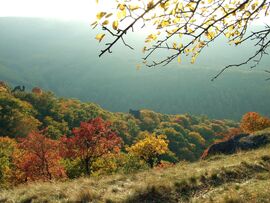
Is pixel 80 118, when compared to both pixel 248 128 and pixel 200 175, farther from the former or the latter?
pixel 200 175

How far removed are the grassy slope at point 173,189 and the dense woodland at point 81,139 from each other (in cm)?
986

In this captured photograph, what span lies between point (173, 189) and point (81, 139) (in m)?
20.9

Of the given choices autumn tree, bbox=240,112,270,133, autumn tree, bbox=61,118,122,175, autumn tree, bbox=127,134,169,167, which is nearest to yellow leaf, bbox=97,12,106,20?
autumn tree, bbox=61,118,122,175

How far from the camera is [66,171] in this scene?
134ft

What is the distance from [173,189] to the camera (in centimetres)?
1311

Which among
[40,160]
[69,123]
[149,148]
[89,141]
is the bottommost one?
[149,148]

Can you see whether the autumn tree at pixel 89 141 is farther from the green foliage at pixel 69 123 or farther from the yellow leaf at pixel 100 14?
the green foliage at pixel 69 123

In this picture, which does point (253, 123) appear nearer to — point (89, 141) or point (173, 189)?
point (89, 141)

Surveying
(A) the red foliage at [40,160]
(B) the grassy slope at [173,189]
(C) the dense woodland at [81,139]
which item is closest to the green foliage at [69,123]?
(C) the dense woodland at [81,139]

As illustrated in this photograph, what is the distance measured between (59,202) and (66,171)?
29.5m

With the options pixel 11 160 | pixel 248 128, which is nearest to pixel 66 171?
pixel 11 160

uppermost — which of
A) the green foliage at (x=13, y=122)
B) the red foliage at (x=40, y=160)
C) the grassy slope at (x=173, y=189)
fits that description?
the green foliage at (x=13, y=122)

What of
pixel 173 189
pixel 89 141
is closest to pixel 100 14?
pixel 173 189

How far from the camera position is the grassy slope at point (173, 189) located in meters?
11.8
